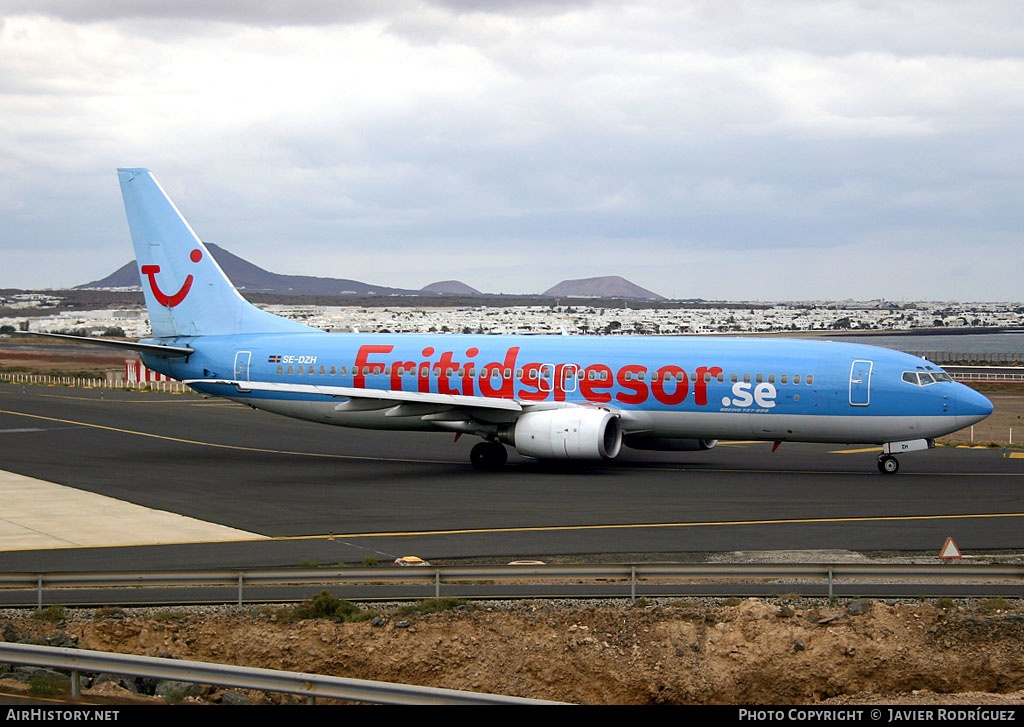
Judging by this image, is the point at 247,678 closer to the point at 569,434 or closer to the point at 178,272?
the point at 569,434

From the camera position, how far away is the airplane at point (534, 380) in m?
37.0

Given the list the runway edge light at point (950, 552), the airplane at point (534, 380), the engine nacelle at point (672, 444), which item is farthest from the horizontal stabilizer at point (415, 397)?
the runway edge light at point (950, 552)

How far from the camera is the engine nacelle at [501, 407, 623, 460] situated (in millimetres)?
37094

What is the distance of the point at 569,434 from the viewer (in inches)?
1470

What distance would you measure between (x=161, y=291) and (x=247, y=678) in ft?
120

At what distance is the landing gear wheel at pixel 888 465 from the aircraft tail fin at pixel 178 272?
2276 centimetres

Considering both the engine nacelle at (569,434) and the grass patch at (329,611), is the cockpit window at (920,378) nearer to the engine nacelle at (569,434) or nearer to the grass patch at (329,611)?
the engine nacelle at (569,434)

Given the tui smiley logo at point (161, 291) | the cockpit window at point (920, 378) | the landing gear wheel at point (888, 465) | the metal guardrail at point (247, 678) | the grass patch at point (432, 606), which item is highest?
the tui smiley logo at point (161, 291)

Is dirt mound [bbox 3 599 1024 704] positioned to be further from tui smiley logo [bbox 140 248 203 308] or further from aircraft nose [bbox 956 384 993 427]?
tui smiley logo [bbox 140 248 203 308]

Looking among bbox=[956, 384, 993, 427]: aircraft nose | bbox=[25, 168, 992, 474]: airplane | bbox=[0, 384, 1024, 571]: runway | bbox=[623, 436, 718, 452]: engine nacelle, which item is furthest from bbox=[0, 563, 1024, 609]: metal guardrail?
bbox=[623, 436, 718, 452]: engine nacelle

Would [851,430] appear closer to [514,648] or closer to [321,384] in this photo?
[321,384]

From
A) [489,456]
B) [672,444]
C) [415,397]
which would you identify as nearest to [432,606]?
[415,397]

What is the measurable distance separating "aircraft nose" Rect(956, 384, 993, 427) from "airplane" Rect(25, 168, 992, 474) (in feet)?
0.15
